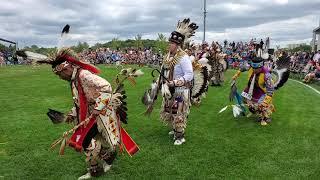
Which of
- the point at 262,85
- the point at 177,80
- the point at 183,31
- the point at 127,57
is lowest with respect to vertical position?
the point at 127,57

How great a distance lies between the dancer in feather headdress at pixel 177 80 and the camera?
8.05 metres

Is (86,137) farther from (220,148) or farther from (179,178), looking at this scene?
(220,148)

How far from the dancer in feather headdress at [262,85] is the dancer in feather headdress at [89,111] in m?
4.70

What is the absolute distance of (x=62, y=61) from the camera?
6047 millimetres

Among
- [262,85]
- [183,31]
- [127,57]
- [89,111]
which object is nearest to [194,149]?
[183,31]

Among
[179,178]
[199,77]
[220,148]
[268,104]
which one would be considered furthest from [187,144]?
[268,104]

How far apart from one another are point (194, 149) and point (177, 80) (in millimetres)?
1386

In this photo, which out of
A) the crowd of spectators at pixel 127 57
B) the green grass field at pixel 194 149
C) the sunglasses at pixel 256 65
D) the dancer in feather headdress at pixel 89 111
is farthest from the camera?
the crowd of spectators at pixel 127 57

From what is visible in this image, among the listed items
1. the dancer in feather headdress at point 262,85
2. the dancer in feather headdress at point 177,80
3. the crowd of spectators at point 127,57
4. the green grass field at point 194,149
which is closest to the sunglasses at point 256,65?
the dancer in feather headdress at point 262,85

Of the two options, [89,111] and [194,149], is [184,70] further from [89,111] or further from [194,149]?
[89,111]

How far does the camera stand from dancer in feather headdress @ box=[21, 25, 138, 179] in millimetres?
5863

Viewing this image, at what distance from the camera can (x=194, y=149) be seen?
8.20 m

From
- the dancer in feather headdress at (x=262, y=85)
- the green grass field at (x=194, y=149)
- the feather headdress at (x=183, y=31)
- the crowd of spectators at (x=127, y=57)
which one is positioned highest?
the feather headdress at (x=183, y=31)

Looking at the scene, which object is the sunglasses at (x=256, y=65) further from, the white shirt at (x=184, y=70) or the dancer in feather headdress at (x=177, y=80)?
the white shirt at (x=184, y=70)
